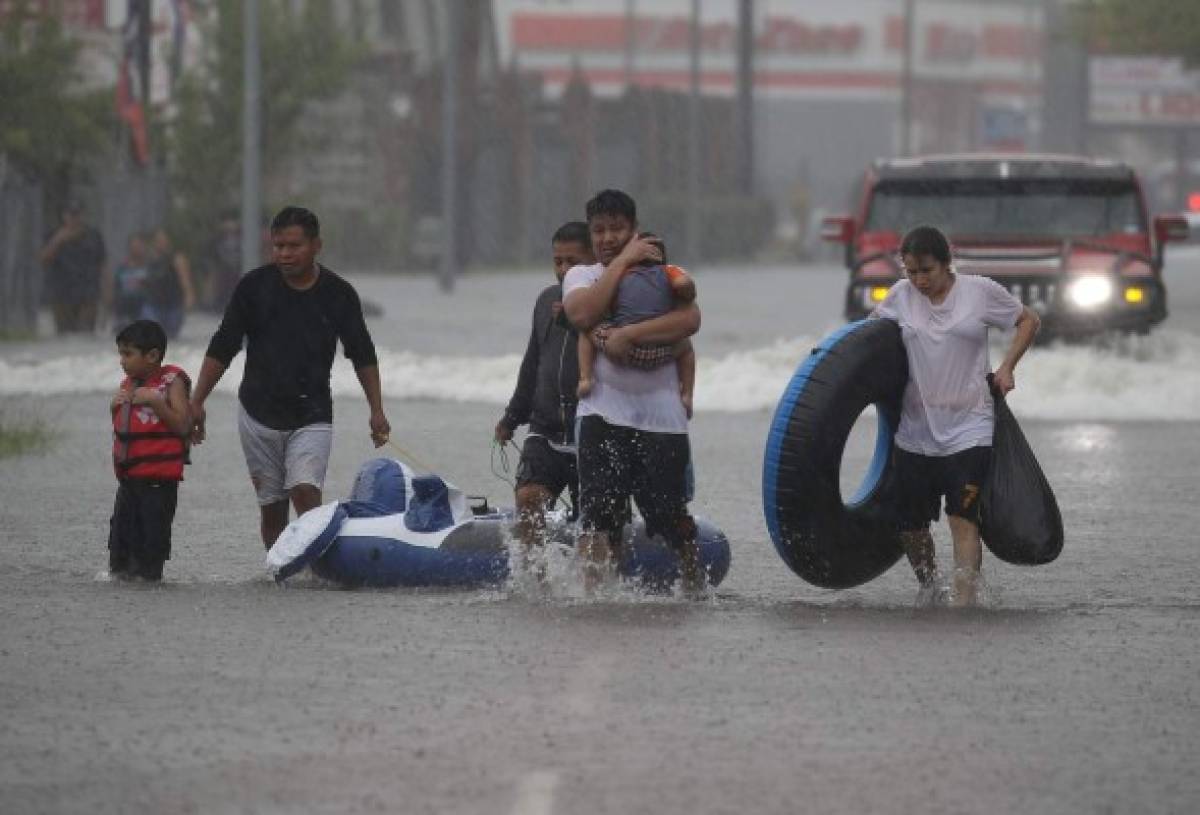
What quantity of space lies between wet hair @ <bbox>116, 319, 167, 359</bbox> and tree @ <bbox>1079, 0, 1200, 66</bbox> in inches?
1305

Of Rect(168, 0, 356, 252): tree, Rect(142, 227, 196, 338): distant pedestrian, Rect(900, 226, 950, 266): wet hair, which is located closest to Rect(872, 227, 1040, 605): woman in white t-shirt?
Rect(900, 226, 950, 266): wet hair

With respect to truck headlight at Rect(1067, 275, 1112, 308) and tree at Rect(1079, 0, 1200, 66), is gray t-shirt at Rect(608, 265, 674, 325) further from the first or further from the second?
tree at Rect(1079, 0, 1200, 66)

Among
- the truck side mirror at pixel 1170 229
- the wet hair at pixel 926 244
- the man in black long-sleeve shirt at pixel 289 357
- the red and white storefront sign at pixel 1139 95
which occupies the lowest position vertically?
the red and white storefront sign at pixel 1139 95

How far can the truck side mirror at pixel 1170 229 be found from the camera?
86.1ft

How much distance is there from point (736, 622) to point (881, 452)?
1519 mm

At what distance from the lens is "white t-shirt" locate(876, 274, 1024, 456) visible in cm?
1164

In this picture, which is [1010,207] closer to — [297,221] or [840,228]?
[840,228]

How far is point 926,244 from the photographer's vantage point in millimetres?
11562

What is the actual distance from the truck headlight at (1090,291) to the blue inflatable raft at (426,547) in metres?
13.9

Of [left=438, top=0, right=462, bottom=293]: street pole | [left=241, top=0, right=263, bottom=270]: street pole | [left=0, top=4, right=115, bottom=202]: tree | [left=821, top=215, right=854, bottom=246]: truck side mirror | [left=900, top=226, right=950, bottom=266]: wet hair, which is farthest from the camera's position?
[left=438, top=0, right=462, bottom=293]: street pole

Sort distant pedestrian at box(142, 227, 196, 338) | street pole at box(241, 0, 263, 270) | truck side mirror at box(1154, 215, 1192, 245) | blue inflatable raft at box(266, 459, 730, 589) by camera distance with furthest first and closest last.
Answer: street pole at box(241, 0, 263, 270) < distant pedestrian at box(142, 227, 196, 338) < truck side mirror at box(1154, 215, 1192, 245) < blue inflatable raft at box(266, 459, 730, 589)

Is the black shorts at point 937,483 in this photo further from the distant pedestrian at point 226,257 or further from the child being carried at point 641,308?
the distant pedestrian at point 226,257

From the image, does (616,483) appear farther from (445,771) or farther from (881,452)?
(445,771)

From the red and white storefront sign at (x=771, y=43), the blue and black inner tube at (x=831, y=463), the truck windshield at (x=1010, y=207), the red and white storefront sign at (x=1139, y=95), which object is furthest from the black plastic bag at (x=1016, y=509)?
the red and white storefront sign at (x=771, y=43)
